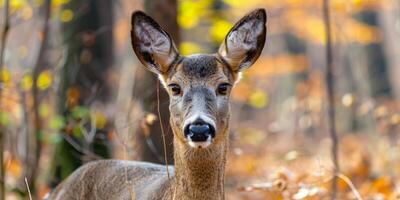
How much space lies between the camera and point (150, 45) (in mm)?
6863

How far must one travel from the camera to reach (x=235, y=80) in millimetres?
6836

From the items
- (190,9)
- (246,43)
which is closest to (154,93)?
(246,43)

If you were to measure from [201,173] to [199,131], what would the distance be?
2.11 ft

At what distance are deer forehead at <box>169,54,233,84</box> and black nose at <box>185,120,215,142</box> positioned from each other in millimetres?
617

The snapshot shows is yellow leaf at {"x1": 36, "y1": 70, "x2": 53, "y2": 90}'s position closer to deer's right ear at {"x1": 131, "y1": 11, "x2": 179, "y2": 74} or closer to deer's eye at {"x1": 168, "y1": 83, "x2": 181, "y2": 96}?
deer's right ear at {"x1": 131, "y1": 11, "x2": 179, "y2": 74}

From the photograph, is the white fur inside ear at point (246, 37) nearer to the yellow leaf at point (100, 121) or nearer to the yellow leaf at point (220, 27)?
the yellow leaf at point (100, 121)

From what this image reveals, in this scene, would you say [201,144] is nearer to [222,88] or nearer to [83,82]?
[222,88]

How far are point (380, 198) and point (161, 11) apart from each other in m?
2.84

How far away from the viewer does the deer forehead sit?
21.4 ft

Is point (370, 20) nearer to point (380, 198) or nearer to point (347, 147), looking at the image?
point (347, 147)

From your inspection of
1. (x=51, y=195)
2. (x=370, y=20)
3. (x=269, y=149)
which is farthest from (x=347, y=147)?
(x=370, y=20)

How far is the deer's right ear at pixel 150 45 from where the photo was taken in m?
6.84

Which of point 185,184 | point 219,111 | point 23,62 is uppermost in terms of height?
point 219,111

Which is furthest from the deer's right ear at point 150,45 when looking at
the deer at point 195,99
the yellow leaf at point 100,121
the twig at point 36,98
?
the yellow leaf at point 100,121
